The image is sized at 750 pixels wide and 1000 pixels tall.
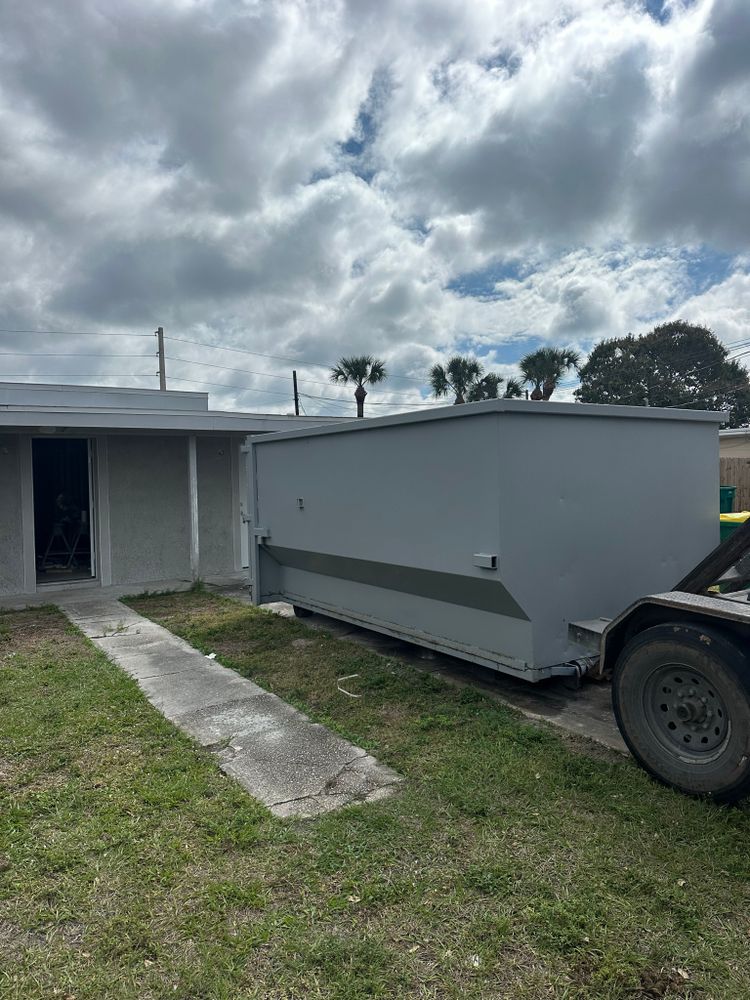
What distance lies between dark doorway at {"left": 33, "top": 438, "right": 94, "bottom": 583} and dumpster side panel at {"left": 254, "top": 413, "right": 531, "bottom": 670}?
6.74 m

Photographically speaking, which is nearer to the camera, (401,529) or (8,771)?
(8,771)

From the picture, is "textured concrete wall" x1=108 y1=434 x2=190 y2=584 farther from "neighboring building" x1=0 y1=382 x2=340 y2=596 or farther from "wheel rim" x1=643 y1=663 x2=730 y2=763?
"wheel rim" x1=643 y1=663 x2=730 y2=763

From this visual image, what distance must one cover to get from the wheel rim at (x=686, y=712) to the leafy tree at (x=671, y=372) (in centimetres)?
3658

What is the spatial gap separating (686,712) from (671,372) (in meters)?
39.6

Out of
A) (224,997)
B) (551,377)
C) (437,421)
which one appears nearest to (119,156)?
(437,421)

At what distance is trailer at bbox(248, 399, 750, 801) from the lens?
10.3 ft

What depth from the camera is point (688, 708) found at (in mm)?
3143

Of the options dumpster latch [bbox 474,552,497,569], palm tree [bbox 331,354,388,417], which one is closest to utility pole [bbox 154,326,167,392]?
palm tree [bbox 331,354,388,417]

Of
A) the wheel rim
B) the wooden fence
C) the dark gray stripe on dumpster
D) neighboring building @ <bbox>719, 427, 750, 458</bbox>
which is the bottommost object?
the wheel rim

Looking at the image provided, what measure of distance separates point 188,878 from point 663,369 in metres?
41.4

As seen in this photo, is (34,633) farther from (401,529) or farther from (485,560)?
(485,560)

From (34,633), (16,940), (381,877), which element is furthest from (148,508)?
(381,877)

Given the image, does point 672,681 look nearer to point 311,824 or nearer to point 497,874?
point 497,874

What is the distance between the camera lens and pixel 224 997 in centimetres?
198
